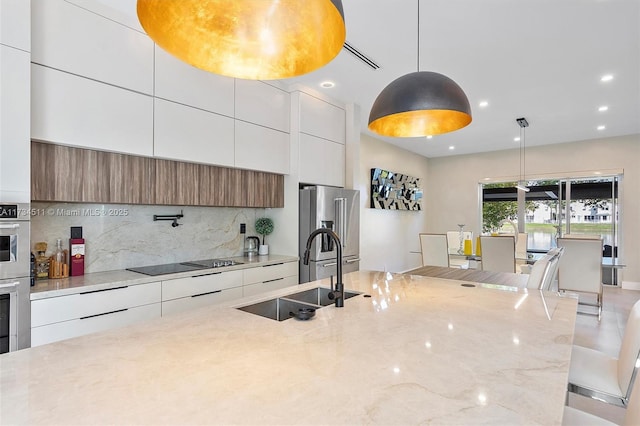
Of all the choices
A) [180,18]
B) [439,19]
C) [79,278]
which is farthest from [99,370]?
[439,19]

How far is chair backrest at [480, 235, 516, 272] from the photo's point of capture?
14.1 feet

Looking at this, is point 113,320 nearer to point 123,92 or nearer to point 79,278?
point 79,278

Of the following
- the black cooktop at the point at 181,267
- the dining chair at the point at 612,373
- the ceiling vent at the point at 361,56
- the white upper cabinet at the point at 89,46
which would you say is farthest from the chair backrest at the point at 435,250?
the white upper cabinet at the point at 89,46

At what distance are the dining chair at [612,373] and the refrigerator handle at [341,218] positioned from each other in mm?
2703

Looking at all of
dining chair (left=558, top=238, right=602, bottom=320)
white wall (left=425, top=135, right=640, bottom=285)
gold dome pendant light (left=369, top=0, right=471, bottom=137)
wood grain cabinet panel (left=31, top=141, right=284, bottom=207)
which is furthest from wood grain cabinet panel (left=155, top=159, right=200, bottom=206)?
white wall (left=425, top=135, right=640, bottom=285)

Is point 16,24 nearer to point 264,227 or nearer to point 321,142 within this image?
point 264,227

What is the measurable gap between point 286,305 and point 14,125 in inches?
75.5

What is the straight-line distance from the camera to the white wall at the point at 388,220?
6.14 m

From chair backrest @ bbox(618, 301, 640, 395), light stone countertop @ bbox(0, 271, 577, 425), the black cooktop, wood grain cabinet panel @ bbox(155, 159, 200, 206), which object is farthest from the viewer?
wood grain cabinet panel @ bbox(155, 159, 200, 206)

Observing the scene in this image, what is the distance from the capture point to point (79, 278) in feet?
8.22

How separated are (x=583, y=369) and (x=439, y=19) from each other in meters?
2.51

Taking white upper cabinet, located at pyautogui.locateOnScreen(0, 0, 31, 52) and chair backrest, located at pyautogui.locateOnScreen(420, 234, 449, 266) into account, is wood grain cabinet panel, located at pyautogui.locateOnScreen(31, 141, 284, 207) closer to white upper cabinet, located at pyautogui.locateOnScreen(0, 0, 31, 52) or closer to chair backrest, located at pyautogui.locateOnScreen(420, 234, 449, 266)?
white upper cabinet, located at pyautogui.locateOnScreen(0, 0, 31, 52)

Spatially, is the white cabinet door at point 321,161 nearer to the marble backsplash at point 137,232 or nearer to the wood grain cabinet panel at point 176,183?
the marble backsplash at point 137,232

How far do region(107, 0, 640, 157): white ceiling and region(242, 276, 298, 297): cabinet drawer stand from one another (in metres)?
2.23
